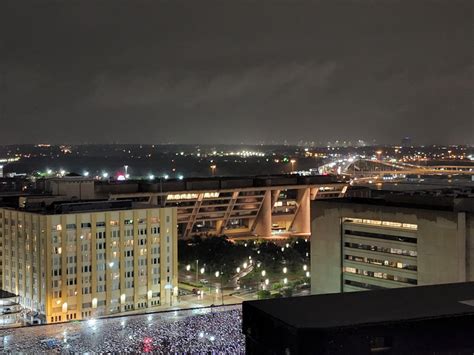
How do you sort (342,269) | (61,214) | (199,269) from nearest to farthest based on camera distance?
1. (342,269)
2. (61,214)
3. (199,269)

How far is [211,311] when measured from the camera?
17.3 m

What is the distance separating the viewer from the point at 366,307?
7.39 meters

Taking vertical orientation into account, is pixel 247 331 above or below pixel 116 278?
above

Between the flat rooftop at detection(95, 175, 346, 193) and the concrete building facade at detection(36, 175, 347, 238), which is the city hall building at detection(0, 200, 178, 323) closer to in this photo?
the concrete building facade at detection(36, 175, 347, 238)

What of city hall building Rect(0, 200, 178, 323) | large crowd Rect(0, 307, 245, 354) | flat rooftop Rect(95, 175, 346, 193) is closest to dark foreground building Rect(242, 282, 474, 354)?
large crowd Rect(0, 307, 245, 354)

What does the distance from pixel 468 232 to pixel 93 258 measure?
1228 centimetres

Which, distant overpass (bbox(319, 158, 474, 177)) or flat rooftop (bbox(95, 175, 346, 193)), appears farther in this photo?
distant overpass (bbox(319, 158, 474, 177))

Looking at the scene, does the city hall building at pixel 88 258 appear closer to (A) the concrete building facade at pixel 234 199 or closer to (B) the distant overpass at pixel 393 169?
(A) the concrete building facade at pixel 234 199

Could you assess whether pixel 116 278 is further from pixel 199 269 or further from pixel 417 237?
pixel 417 237

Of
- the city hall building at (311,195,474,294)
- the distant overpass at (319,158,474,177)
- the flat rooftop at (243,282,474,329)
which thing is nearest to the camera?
the flat rooftop at (243,282,474,329)

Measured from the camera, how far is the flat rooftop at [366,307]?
691 centimetres

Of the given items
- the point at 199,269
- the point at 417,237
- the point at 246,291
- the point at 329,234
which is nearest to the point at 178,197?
the point at 199,269

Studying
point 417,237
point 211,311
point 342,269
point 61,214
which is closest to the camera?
point 211,311

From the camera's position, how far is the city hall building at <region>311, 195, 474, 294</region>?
1800 cm
